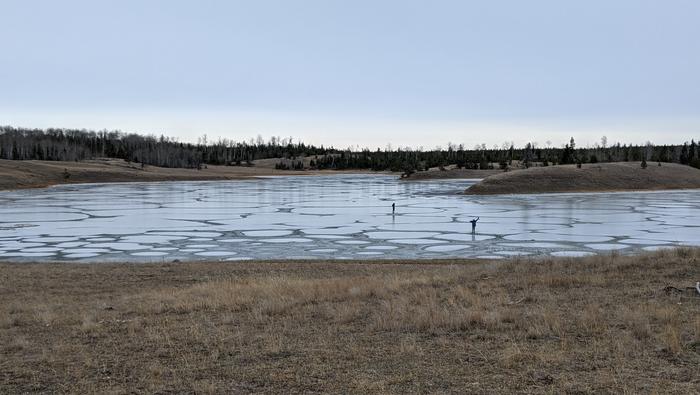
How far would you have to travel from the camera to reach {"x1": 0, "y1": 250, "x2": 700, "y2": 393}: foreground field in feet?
22.8

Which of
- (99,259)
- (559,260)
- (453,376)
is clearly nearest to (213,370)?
(453,376)

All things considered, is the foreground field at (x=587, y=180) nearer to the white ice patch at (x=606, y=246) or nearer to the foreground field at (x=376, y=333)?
the white ice patch at (x=606, y=246)

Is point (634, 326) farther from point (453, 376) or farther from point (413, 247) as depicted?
point (413, 247)

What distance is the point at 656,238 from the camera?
79.8 ft

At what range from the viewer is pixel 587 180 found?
61.1 meters

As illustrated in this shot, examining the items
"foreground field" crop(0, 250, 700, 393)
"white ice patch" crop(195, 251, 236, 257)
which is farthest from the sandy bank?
"foreground field" crop(0, 250, 700, 393)

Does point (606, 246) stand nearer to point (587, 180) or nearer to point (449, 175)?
point (587, 180)

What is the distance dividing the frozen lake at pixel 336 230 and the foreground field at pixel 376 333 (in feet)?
22.3

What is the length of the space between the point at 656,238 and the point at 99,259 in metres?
17.9

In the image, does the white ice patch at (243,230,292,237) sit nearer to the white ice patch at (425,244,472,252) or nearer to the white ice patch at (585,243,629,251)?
the white ice patch at (425,244,472,252)

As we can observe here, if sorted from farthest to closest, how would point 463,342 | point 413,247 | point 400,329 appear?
point 413,247
point 400,329
point 463,342

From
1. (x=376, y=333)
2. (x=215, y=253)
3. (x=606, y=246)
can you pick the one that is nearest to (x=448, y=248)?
(x=606, y=246)

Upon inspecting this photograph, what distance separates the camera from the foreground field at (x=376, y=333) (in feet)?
22.8

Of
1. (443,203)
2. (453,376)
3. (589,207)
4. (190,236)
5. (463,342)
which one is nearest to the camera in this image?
(453,376)
